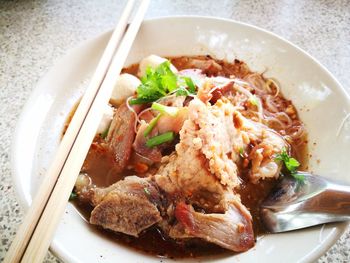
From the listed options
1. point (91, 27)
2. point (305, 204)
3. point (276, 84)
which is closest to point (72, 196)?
point (305, 204)

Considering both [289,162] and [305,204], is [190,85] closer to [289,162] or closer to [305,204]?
[289,162]

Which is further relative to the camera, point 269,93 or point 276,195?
point 269,93

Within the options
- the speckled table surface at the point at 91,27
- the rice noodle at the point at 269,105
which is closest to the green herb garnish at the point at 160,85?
the rice noodle at the point at 269,105

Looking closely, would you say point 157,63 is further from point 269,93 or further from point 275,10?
point 275,10

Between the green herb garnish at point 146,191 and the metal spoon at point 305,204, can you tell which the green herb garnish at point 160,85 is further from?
the metal spoon at point 305,204

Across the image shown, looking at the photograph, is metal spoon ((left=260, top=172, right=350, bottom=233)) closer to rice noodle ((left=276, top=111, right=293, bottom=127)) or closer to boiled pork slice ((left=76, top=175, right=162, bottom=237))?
rice noodle ((left=276, top=111, right=293, bottom=127))

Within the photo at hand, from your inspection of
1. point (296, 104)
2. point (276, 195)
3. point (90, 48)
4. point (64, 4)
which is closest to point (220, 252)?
point (276, 195)
